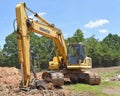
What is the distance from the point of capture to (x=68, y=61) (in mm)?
23625

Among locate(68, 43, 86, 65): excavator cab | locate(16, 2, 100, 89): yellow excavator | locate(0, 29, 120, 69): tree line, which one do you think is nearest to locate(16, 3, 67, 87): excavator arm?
locate(16, 2, 100, 89): yellow excavator

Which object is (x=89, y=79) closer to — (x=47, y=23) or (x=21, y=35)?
(x=47, y=23)

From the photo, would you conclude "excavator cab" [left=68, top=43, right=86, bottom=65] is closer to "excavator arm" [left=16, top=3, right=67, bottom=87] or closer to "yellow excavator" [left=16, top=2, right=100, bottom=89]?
"yellow excavator" [left=16, top=2, right=100, bottom=89]

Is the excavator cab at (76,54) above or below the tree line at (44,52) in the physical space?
below

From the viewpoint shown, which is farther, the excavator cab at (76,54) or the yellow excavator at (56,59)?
the excavator cab at (76,54)

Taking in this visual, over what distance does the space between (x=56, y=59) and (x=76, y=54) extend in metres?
1.43

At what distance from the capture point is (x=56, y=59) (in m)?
24.2

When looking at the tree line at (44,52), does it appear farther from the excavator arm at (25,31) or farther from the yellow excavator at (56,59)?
the excavator arm at (25,31)

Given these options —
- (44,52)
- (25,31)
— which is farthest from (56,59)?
(44,52)

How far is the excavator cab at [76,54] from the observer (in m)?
23.8

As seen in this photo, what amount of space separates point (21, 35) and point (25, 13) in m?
1.35

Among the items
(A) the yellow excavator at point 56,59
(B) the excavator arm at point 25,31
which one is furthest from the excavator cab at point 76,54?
(B) the excavator arm at point 25,31

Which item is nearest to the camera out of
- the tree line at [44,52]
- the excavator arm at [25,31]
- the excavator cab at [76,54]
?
the excavator arm at [25,31]

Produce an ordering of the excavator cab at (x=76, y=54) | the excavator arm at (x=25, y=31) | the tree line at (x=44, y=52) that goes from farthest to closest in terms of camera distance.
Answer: the tree line at (x=44, y=52) < the excavator cab at (x=76, y=54) < the excavator arm at (x=25, y=31)
